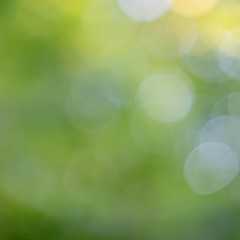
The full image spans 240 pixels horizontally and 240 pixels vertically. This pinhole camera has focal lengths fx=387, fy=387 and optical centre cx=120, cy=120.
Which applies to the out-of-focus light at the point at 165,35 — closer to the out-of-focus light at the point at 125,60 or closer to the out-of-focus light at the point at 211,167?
the out-of-focus light at the point at 125,60

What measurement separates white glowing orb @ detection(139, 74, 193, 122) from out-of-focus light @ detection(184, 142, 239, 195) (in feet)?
0.25

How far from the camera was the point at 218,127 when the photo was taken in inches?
21.5

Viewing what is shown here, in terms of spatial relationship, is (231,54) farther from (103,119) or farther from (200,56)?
(103,119)

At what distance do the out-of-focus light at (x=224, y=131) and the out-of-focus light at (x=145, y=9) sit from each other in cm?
16

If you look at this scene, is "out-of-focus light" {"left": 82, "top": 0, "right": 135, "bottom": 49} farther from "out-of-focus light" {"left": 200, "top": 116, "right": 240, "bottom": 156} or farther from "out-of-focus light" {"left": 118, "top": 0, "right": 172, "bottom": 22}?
"out-of-focus light" {"left": 200, "top": 116, "right": 240, "bottom": 156}

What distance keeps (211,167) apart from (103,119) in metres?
0.19

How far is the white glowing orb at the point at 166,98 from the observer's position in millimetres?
483

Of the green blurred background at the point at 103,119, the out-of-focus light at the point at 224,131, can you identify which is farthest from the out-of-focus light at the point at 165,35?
the out-of-focus light at the point at 224,131

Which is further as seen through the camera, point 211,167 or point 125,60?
point 211,167

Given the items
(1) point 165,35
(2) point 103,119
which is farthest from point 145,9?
(2) point 103,119

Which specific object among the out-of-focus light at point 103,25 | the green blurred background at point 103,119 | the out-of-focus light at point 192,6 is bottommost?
the green blurred background at point 103,119

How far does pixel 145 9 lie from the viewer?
472mm

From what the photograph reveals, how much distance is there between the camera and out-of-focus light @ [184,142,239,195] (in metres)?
0.55

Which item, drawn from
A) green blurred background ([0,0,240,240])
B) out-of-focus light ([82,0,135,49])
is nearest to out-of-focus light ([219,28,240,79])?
green blurred background ([0,0,240,240])
